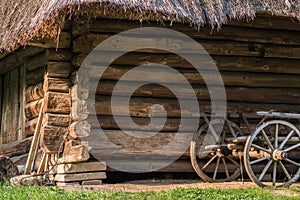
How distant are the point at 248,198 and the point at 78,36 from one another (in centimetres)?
341

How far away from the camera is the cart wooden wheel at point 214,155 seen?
9391 mm

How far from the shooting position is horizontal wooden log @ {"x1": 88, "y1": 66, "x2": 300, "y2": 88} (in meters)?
9.30

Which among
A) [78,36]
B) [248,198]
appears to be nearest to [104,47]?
[78,36]

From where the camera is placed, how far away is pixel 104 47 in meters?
9.22

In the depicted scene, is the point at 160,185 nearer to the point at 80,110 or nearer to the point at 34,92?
the point at 80,110

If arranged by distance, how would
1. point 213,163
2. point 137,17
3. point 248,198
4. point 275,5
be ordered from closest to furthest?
point 248,198 < point 137,17 < point 275,5 < point 213,163

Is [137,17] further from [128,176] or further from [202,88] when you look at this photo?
[128,176]

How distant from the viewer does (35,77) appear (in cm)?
1082

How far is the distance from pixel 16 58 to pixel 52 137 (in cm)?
297

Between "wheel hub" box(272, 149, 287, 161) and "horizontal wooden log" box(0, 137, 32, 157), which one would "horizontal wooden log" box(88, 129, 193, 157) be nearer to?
"wheel hub" box(272, 149, 287, 161)

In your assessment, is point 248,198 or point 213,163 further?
point 213,163

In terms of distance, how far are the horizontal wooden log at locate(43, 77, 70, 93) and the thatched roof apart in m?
0.70

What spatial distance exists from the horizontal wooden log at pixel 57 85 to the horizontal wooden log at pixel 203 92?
1.30 feet

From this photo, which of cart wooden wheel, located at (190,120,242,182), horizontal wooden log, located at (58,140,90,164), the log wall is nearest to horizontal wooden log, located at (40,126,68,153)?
horizontal wooden log, located at (58,140,90,164)
